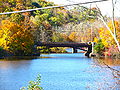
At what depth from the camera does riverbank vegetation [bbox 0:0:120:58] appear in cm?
4878

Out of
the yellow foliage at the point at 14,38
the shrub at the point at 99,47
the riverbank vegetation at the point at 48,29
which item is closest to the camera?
the riverbank vegetation at the point at 48,29

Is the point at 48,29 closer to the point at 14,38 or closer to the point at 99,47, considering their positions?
the point at 99,47

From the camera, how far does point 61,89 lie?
19.7m

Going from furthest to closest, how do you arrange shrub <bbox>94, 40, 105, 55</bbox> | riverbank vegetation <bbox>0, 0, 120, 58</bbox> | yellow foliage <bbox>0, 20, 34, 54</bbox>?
shrub <bbox>94, 40, 105, 55</bbox>
yellow foliage <bbox>0, 20, 34, 54</bbox>
riverbank vegetation <bbox>0, 0, 120, 58</bbox>

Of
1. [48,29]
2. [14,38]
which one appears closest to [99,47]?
[14,38]

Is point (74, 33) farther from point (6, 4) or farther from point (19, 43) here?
point (19, 43)

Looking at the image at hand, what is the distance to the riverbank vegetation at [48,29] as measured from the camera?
4878 centimetres

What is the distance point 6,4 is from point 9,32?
40.6 meters

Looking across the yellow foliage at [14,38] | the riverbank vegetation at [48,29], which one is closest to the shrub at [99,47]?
the riverbank vegetation at [48,29]

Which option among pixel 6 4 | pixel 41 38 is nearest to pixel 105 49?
pixel 41 38

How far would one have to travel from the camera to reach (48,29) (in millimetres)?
82438

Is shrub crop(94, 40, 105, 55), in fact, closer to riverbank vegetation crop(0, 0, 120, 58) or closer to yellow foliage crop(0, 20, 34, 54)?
riverbank vegetation crop(0, 0, 120, 58)

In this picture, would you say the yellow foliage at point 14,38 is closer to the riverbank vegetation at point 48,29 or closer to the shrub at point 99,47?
the riverbank vegetation at point 48,29

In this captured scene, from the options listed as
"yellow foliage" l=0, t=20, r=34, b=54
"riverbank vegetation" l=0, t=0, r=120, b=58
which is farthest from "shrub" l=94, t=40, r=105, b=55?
"yellow foliage" l=0, t=20, r=34, b=54
